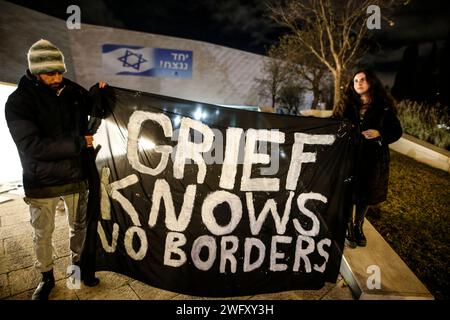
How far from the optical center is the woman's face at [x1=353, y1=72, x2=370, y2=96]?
2.86m

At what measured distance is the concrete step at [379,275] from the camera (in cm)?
246

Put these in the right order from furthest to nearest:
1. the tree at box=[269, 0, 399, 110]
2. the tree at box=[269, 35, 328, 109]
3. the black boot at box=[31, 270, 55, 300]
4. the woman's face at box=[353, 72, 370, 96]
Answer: the tree at box=[269, 35, 328, 109] → the tree at box=[269, 0, 399, 110] → the woman's face at box=[353, 72, 370, 96] → the black boot at box=[31, 270, 55, 300]

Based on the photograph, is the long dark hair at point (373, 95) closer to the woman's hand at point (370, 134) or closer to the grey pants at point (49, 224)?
the woman's hand at point (370, 134)

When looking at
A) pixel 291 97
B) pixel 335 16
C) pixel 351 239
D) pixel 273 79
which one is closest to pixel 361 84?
pixel 351 239

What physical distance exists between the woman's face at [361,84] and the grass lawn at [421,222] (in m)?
1.96

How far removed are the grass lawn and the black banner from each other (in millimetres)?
1290

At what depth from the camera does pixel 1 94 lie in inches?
182

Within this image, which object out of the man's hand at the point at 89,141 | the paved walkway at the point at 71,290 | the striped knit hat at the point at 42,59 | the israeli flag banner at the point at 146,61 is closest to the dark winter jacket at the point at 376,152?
the paved walkway at the point at 71,290

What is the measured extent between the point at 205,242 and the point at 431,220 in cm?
357

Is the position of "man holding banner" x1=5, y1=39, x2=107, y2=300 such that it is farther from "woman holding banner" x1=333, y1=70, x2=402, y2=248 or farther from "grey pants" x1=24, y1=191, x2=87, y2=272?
"woman holding banner" x1=333, y1=70, x2=402, y2=248

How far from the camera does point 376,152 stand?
2.76 metres

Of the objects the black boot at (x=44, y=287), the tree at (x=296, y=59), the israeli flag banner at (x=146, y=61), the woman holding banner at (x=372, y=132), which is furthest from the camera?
the tree at (x=296, y=59)

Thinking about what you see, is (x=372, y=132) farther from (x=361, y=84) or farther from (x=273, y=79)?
(x=273, y=79)

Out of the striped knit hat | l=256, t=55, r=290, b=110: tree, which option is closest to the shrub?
the striped knit hat
